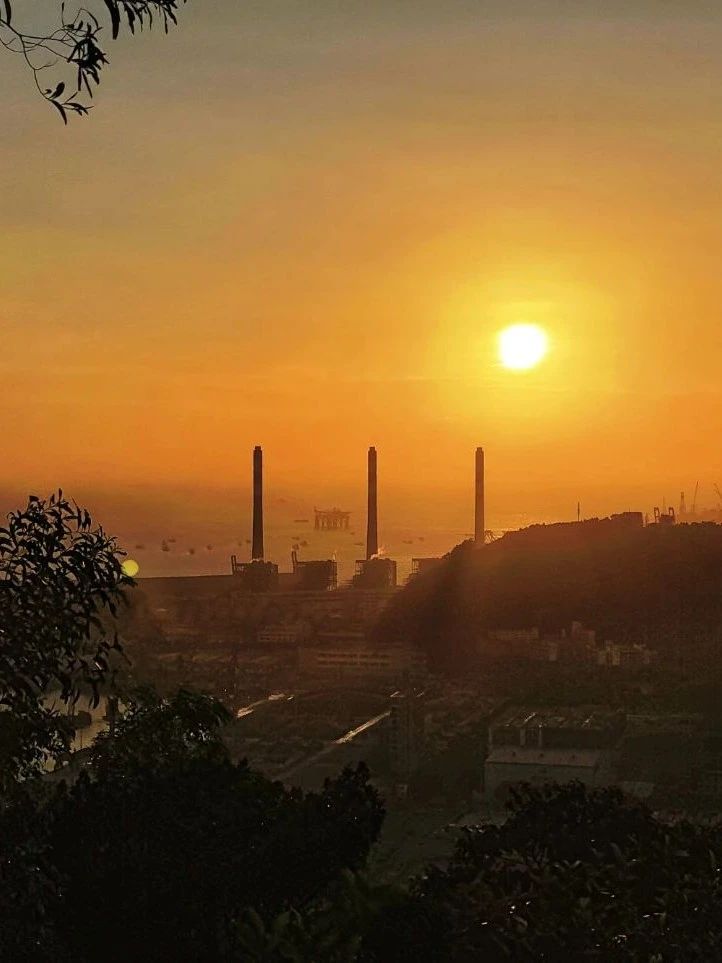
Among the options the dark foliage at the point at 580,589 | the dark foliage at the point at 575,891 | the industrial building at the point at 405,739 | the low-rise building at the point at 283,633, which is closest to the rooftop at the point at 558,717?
the industrial building at the point at 405,739

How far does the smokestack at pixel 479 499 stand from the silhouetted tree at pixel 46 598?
45.4 meters

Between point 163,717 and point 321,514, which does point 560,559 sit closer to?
point 163,717

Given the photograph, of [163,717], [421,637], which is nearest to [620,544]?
[421,637]

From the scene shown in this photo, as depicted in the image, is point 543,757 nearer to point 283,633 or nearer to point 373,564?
point 283,633

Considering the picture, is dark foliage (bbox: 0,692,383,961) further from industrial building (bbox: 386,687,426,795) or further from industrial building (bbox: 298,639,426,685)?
industrial building (bbox: 298,639,426,685)

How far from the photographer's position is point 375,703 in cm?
2653

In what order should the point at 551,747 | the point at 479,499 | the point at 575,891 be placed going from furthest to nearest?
1. the point at 479,499
2. the point at 551,747
3. the point at 575,891

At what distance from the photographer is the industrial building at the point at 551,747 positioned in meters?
17.2

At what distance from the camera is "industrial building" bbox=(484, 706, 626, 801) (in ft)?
56.3

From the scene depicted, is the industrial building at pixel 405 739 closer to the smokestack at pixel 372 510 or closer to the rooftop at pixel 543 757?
the rooftop at pixel 543 757

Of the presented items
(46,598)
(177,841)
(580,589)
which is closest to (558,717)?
(580,589)

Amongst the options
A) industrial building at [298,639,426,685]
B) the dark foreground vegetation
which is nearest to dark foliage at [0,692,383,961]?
the dark foreground vegetation

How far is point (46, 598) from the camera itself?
3.17m

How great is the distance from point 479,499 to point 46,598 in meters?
47.7
